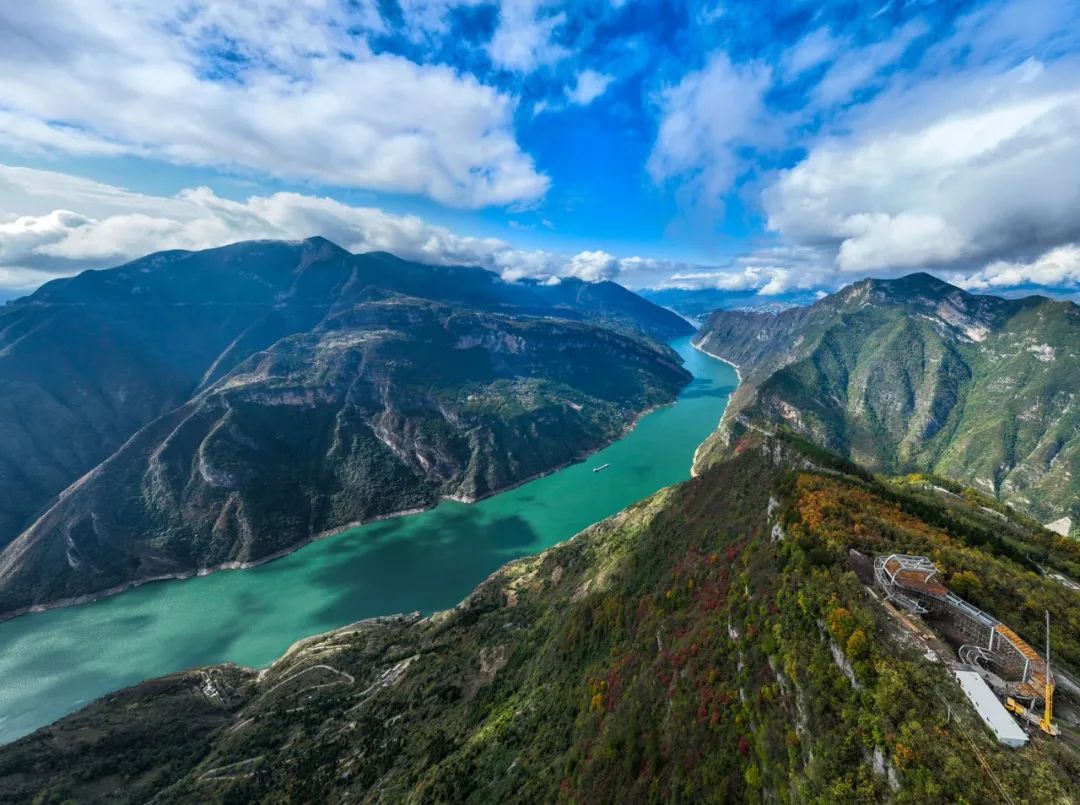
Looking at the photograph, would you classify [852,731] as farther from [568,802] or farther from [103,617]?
[103,617]

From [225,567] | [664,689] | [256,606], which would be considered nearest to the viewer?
[664,689]

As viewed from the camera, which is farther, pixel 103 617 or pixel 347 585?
pixel 347 585

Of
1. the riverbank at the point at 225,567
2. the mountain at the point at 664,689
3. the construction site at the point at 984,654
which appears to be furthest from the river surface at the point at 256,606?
the construction site at the point at 984,654

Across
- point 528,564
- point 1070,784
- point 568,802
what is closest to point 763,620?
point 1070,784

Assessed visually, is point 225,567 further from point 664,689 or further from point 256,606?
point 664,689

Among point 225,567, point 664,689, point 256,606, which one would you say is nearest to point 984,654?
point 664,689
